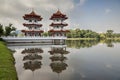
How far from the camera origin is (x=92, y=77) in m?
16.5

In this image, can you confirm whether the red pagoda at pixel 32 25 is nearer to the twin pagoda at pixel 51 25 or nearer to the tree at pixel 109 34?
the twin pagoda at pixel 51 25

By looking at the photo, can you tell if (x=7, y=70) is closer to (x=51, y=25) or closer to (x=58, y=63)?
(x=58, y=63)

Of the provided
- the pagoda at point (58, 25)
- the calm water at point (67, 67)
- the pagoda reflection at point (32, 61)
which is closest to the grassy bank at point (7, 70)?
the calm water at point (67, 67)

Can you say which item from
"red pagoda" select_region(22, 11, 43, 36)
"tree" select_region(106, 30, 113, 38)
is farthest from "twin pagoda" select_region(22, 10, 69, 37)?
"tree" select_region(106, 30, 113, 38)

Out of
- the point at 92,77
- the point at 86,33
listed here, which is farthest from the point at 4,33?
the point at 86,33

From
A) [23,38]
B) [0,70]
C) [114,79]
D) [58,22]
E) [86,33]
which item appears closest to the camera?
[0,70]

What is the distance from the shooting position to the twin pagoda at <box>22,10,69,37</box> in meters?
57.3

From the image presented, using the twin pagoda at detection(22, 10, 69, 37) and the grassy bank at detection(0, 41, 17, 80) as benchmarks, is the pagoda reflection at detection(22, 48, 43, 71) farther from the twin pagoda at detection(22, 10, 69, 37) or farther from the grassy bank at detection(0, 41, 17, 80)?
the twin pagoda at detection(22, 10, 69, 37)

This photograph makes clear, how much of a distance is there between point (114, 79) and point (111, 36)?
13060 centimetres

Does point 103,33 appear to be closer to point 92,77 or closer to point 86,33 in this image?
point 86,33

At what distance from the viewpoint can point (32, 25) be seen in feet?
194

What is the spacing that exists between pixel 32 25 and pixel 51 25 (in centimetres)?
601

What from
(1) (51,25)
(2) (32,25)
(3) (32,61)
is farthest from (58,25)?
(3) (32,61)

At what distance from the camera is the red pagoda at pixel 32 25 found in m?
58.8
